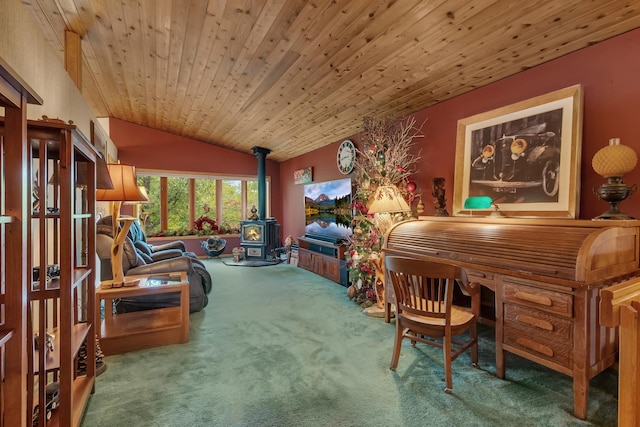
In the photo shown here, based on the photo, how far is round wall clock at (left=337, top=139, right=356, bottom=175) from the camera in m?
4.72

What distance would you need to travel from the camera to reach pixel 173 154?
6547 mm

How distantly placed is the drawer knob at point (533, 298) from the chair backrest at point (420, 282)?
1.44 feet

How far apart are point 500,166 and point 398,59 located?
1316 mm

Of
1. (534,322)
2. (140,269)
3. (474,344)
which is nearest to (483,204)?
(534,322)

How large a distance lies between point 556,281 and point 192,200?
7035mm

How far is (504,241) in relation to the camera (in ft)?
6.84

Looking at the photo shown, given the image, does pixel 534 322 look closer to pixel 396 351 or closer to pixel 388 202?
pixel 396 351

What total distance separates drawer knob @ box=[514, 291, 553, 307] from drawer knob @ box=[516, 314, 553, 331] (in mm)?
111

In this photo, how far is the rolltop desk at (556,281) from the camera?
5.42 ft

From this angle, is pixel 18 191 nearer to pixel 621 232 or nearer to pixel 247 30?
pixel 247 30

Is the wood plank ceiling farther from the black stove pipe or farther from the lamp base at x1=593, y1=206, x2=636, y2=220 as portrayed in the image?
the black stove pipe

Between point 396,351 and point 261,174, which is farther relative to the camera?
point 261,174

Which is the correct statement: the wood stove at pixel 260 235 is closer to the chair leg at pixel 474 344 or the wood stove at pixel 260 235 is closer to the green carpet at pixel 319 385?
the green carpet at pixel 319 385

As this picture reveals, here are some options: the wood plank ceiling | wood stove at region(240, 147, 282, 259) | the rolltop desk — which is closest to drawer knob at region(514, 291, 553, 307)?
the rolltop desk
